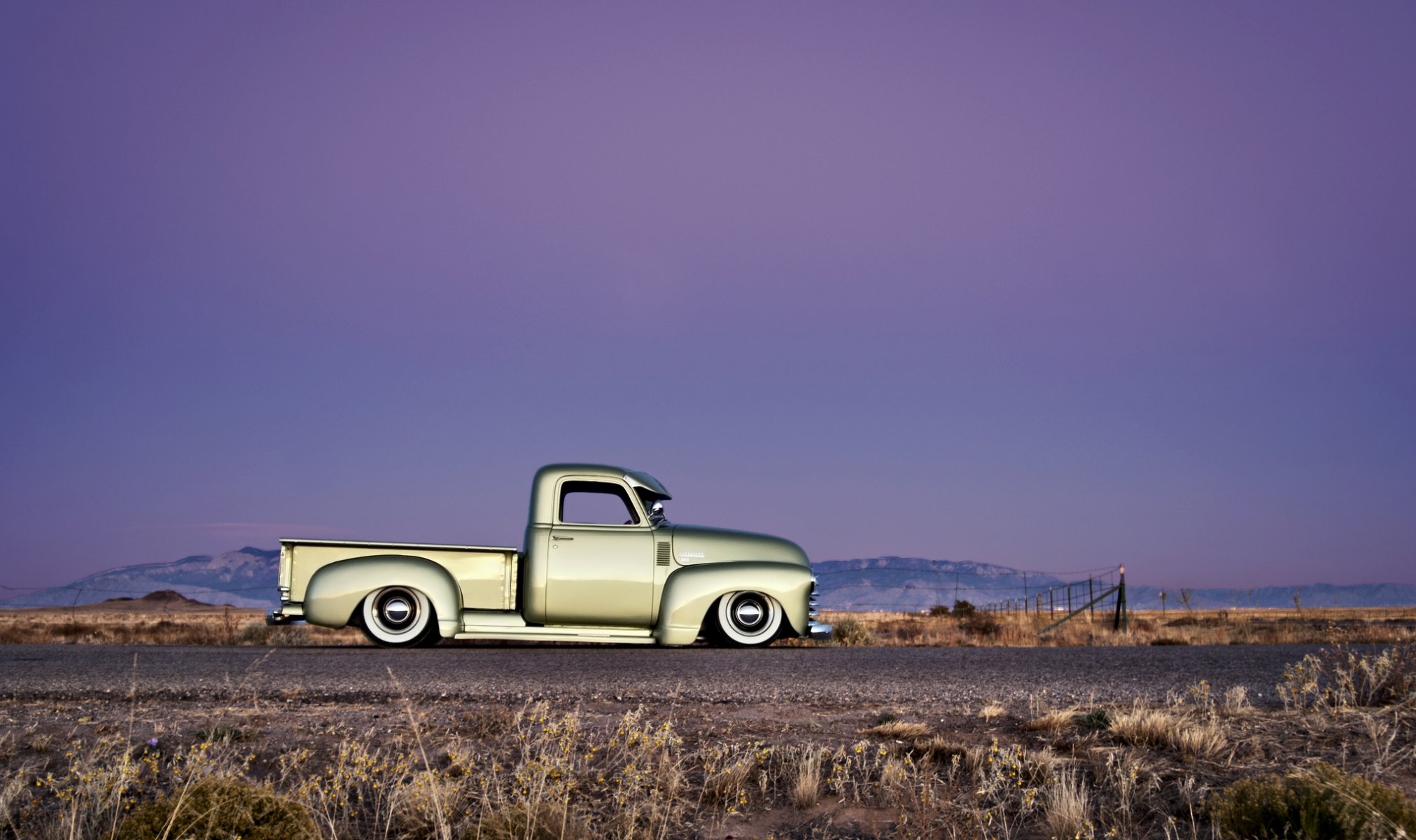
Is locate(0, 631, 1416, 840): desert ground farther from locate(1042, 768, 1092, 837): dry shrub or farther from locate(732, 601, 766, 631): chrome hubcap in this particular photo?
locate(732, 601, 766, 631): chrome hubcap

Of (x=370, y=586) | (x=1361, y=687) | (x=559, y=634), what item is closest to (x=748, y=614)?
(x=559, y=634)

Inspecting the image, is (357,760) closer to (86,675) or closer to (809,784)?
(809,784)

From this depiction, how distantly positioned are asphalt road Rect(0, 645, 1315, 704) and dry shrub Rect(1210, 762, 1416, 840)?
3.37 metres

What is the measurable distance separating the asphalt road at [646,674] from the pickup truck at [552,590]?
1.42 ft

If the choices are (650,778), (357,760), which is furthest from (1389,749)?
(357,760)

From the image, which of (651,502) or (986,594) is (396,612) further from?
(986,594)

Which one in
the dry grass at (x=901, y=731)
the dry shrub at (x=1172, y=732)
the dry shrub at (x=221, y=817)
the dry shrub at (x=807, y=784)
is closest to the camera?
the dry shrub at (x=221, y=817)

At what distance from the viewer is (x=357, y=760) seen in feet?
15.8

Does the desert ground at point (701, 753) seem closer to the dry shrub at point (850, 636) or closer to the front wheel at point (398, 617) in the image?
the front wheel at point (398, 617)

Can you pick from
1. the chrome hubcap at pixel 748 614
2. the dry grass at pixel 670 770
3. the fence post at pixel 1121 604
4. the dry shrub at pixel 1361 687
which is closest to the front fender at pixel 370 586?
the chrome hubcap at pixel 748 614

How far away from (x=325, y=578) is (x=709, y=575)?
183 inches

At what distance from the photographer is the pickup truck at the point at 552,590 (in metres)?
12.0

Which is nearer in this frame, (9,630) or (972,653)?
(972,653)

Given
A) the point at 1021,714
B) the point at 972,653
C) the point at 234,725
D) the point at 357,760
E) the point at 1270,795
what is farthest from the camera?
→ the point at 972,653
